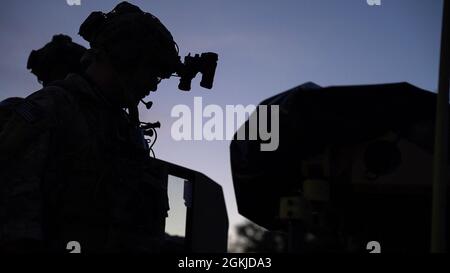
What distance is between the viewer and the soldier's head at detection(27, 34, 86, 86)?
5.63 metres

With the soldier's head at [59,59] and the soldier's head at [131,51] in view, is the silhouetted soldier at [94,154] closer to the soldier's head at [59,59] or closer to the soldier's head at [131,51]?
the soldier's head at [131,51]

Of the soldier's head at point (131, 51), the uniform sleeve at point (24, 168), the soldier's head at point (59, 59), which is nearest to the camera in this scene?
the uniform sleeve at point (24, 168)

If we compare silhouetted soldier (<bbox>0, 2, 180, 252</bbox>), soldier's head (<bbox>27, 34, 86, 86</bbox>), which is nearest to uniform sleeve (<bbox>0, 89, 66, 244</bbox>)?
silhouetted soldier (<bbox>0, 2, 180, 252</bbox>)

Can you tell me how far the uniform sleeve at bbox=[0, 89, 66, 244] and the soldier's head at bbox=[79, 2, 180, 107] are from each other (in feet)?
2.29

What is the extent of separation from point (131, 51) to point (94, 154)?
668 mm

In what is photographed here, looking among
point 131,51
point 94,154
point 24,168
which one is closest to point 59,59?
point 131,51

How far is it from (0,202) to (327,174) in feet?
14.8

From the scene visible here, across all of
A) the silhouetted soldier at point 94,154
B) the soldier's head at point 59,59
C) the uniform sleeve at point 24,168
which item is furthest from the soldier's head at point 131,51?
the soldier's head at point 59,59

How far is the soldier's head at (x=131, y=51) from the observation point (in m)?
4.21

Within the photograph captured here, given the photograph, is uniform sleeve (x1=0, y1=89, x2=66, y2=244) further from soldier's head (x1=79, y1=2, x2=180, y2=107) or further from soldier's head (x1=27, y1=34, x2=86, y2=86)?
soldier's head (x1=27, y1=34, x2=86, y2=86)

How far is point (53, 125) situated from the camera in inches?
141

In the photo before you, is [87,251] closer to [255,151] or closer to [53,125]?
[53,125]
